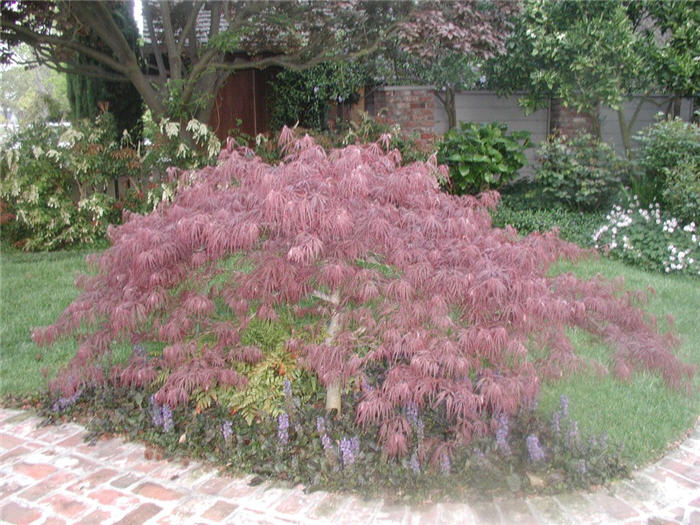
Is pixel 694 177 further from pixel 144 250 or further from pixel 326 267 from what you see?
pixel 144 250

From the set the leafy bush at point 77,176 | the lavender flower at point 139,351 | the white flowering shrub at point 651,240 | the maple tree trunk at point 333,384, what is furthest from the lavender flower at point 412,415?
the leafy bush at point 77,176

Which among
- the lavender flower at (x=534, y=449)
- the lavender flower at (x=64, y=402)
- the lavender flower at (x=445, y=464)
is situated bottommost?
the lavender flower at (x=64, y=402)

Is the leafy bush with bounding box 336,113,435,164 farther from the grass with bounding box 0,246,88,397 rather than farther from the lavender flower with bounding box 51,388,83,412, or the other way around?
the lavender flower with bounding box 51,388,83,412

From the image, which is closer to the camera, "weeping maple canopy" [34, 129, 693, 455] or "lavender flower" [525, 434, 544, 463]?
"weeping maple canopy" [34, 129, 693, 455]

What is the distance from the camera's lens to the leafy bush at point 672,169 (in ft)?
22.1

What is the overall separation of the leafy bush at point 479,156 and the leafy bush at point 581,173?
38 cm

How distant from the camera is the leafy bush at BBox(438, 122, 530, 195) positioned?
788 centimetres

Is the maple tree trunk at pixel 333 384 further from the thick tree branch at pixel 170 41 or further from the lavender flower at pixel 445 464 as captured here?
the thick tree branch at pixel 170 41

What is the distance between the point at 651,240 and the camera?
6859 mm

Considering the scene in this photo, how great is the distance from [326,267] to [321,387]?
1241mm

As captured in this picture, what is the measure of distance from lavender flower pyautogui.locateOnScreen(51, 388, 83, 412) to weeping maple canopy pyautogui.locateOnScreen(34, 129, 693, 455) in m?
0.23

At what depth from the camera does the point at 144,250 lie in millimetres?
3205

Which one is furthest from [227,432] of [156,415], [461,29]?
[461,29]

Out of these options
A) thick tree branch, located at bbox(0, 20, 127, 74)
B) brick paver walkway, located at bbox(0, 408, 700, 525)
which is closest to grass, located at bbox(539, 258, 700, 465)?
brick paver walkway, located at bbox(0, 408, 700, 525)
